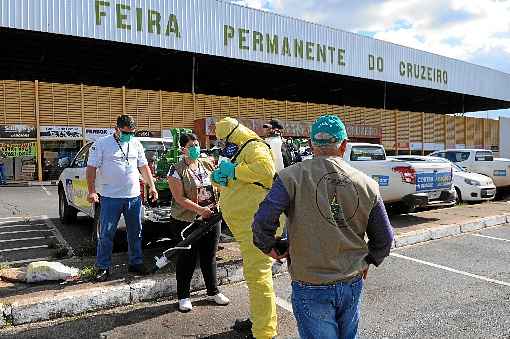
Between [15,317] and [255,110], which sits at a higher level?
[255,110]

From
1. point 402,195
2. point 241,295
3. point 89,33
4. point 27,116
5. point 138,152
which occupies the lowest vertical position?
point 241,295

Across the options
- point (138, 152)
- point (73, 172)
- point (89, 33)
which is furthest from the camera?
point (89, 33)

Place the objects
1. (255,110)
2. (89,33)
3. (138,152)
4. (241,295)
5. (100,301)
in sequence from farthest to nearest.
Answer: (255,110)
(89,33)
(138,152)
(241,295)
(100,301)

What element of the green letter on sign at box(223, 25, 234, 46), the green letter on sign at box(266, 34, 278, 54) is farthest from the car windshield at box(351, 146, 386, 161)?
the green letter on sign at box(266, 34, 278, 54)

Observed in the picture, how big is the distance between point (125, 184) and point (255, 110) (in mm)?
20738

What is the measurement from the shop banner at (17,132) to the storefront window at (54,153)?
638 millimetres

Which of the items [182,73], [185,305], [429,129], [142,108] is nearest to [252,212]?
[185,305]

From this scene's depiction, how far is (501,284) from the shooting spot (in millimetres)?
5414

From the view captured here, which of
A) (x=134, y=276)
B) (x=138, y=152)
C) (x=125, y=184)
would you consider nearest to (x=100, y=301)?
(x=134, y=276)

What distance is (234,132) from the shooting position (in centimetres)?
380

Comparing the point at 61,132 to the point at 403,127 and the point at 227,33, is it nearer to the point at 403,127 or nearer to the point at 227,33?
the point at 227,33

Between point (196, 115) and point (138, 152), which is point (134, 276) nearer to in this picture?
point (138, 152)

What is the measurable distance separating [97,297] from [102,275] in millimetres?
505

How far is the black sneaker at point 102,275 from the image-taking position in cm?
496
